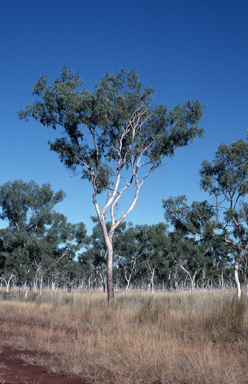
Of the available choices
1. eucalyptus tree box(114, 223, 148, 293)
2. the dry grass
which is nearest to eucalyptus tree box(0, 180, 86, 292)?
eucalyptus tree box(114, 223, 148, 293)

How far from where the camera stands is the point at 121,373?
457 cm

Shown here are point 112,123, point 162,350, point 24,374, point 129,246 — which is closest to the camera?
point 24,374

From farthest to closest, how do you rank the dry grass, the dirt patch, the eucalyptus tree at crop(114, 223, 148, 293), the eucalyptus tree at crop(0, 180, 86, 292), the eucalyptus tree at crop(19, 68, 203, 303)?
the eucalyptus tree at crop(114, 223, 148, 293) < the eucalyptus tree at crop(0, 180, 86, 292) < the eucalyptus tree at crop(19, 68, 203, 303) < the dry grass < the dirt patch

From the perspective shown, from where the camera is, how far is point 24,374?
4629mm

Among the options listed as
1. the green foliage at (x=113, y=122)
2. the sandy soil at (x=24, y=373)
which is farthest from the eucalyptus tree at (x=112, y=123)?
the sandy soil at (x=24, y=373)

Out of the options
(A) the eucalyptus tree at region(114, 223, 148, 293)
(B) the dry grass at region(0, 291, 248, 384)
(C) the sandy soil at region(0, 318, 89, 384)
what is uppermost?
(A) the eucalyptus tree at region(114, 223, 148, 293)

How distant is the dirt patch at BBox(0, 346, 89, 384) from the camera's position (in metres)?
4.31

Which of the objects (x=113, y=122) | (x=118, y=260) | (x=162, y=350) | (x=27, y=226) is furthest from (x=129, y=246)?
(x=162, y=350)

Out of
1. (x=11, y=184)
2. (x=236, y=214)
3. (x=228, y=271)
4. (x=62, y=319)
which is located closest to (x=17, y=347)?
(x=62, y=319)

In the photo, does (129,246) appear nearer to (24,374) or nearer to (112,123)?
(112,123)

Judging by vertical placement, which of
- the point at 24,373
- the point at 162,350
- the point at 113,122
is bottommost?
the point at 24,373

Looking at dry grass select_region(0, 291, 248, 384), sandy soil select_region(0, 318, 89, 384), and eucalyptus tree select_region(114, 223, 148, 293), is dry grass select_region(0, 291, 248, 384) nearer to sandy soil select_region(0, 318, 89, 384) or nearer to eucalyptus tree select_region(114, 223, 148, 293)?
sandy soil select_region(0, 318, 89, 384)

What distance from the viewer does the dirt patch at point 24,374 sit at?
4.31 meters

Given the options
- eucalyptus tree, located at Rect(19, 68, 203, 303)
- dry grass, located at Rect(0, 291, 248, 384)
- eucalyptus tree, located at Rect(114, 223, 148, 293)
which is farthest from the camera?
eucalyptus tree, located at Rect(114, 223, 148, 293)
